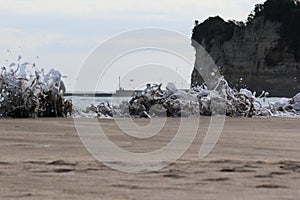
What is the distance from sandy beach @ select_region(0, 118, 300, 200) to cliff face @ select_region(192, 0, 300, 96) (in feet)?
150

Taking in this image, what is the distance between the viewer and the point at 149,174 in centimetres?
408

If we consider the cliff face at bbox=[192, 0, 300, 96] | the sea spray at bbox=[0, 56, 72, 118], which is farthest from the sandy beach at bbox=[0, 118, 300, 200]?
the cliff face at bbox=[192, 0, 300, 96]

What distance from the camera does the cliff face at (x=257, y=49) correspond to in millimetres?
52938

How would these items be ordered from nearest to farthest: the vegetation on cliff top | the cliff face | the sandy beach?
1. the sandy beach
2. the vegetation on cliff top
3. the cliff face

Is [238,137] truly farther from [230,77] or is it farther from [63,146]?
[230,77]

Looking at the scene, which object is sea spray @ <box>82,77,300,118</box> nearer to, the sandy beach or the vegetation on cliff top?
the sandy beach

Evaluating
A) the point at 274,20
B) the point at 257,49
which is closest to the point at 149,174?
the point at 274,20

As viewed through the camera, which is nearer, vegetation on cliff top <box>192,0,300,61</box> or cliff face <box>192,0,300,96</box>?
vegetation on cliff top <box>192,0,300,61</box>

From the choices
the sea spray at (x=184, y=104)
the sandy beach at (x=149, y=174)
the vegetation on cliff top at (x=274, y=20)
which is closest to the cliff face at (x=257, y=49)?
the vegetation on cliff top at (x=274, y=20)

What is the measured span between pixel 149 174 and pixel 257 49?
2214 inches

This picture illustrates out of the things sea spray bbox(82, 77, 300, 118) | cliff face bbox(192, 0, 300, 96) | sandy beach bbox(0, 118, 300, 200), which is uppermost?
cliff face bbox(192, 0, 300, 96)

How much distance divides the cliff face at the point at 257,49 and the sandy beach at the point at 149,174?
45.6 metres

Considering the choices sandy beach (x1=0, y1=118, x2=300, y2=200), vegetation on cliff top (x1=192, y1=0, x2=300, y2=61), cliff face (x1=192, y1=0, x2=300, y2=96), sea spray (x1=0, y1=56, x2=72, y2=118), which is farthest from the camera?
cliff face (x1=192, y1=0, x2=300, y2=96)

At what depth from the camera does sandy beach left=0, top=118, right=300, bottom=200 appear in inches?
136
